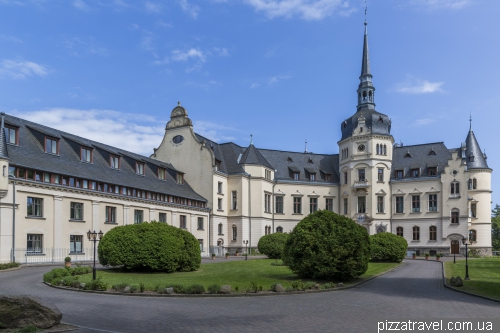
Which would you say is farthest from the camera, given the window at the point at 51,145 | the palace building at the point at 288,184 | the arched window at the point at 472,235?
the arched window at the point at 472,235

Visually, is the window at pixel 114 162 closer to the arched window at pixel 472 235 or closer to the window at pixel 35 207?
the window at pixel 35 207

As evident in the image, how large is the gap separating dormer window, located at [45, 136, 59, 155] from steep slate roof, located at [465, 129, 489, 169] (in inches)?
2215

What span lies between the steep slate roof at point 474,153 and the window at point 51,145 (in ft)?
185

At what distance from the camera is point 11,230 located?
33.8 metres

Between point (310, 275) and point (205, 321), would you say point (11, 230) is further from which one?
point (205, 321)

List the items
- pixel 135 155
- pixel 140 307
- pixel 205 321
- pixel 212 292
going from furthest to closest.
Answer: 1. pixel 135 155
2. pixel 212 292
3. pixel 140 307
4. pixel 205 321

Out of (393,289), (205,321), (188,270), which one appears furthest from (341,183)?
(205,321)

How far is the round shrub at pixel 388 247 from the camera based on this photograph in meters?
43.8

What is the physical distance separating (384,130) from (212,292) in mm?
54413

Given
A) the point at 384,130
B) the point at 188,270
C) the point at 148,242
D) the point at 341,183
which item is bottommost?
the point at 188,270

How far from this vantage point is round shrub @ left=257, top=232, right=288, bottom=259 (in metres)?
47.2

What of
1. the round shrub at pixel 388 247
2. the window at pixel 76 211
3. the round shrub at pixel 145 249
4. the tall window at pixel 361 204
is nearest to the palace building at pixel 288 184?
the tall window at pixel 361 204

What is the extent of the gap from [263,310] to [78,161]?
32.9 metres

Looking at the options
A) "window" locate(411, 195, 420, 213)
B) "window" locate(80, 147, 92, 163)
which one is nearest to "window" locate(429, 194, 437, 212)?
"window" locate(411, 195, 420, 213)
